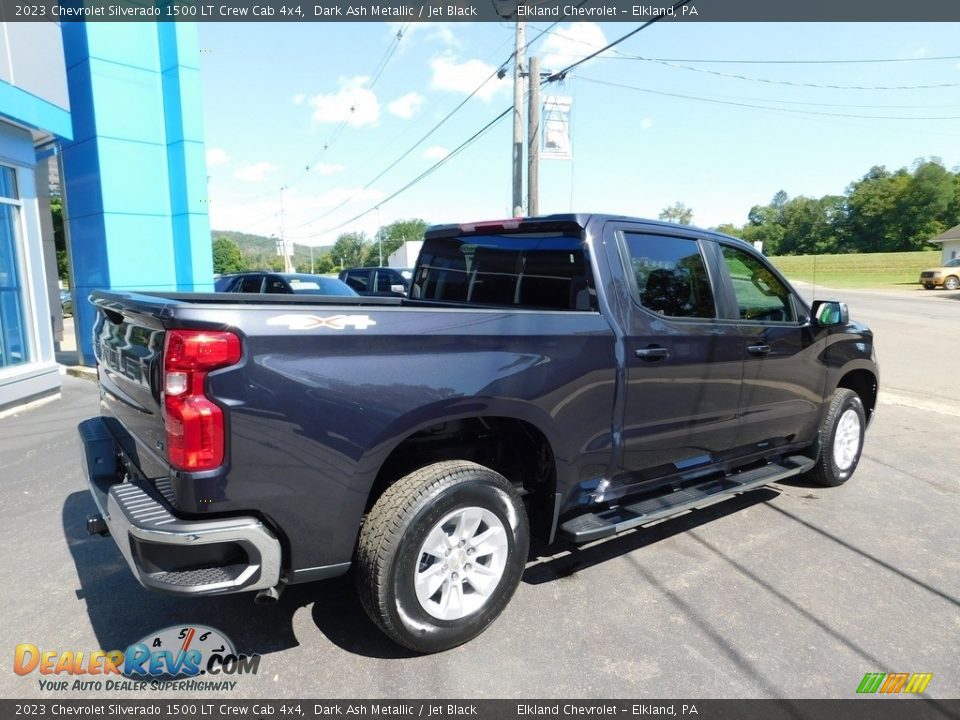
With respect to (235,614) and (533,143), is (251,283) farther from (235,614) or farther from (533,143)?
(235,614)

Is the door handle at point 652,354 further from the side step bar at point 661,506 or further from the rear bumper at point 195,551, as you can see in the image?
the rear bumper at point 195,551

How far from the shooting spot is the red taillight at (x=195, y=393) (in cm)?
221

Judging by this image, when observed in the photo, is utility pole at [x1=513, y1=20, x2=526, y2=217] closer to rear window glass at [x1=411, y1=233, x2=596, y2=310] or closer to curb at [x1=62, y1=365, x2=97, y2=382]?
curb at [x1=62, y1=365, x2=97, y2=382]

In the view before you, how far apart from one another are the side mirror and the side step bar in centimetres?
108

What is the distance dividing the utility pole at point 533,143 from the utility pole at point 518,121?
0.95 ft

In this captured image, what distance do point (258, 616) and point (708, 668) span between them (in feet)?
7.14

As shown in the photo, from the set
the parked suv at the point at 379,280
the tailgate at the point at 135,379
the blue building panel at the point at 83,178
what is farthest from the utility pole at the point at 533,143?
the tailgate at the point at 135,379

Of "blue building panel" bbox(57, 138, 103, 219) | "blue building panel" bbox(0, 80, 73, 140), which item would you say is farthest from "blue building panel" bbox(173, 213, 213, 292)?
"blue building panel" bbox(0, 80, 73, 140)

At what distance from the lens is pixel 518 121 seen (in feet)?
51.0

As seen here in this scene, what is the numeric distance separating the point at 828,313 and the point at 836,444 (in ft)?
3.85

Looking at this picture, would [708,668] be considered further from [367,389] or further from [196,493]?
[196,493]

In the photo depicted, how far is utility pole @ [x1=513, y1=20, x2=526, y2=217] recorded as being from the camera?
15211mm

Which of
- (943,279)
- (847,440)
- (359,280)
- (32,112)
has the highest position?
(32,112)
